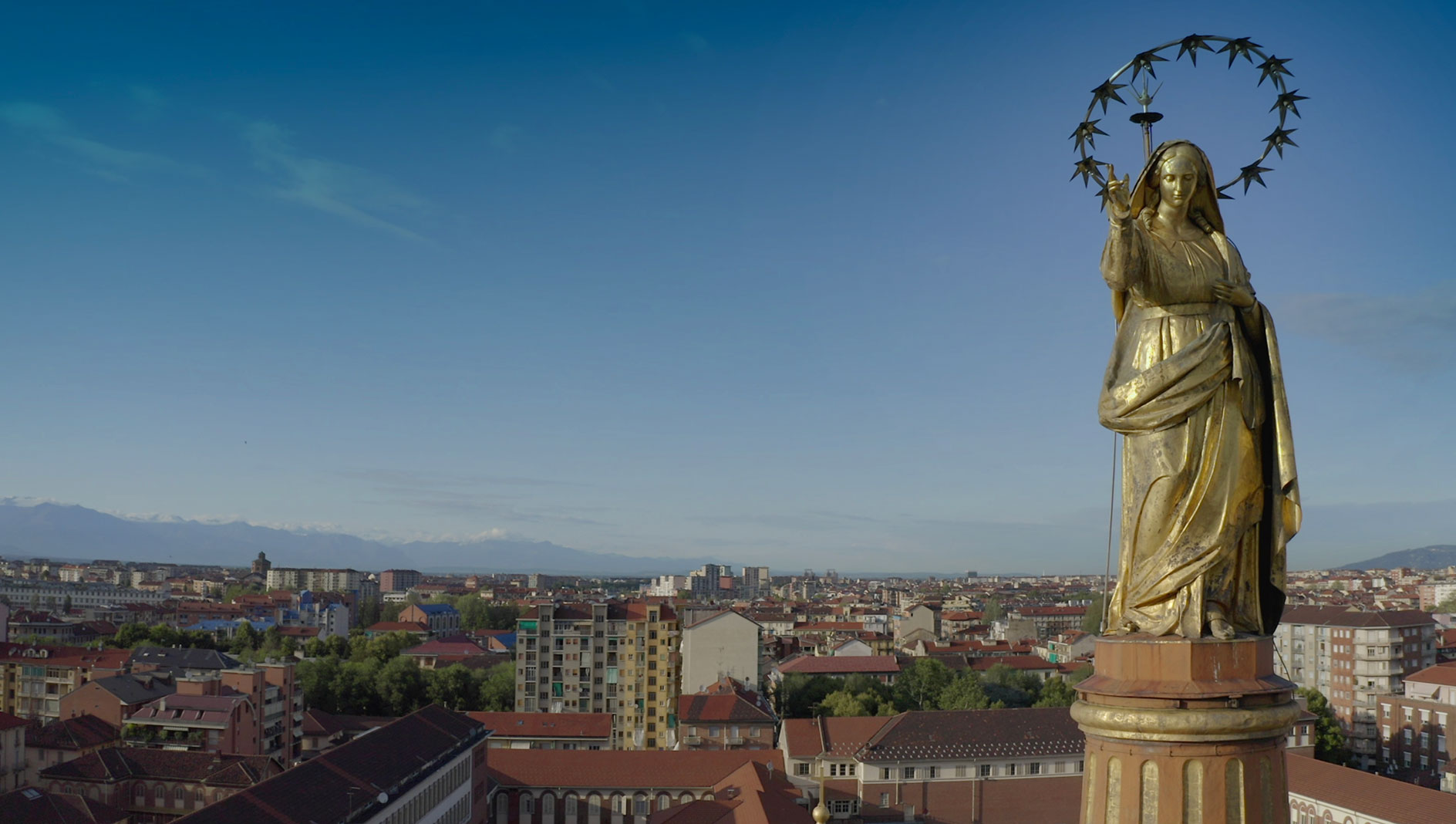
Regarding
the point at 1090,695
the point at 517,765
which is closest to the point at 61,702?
the point at 517,765

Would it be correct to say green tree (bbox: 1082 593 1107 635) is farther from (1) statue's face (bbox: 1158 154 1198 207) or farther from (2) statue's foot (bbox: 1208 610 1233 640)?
(1) statue's face (bbox: 1158 154 1198 207)

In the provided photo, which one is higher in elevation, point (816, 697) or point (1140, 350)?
point (1140, 350)

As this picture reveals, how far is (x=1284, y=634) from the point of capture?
8212cm

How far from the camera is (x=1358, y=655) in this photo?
73688mm

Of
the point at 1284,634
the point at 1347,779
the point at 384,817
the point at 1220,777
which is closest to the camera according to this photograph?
the point at 1220,777

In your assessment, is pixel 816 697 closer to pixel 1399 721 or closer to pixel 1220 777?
pixel 1399 721

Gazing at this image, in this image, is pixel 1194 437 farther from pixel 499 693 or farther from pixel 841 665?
pixel 841 665

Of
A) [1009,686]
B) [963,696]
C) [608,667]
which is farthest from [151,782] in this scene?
[1009,686]

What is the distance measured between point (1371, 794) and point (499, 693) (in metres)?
53.9

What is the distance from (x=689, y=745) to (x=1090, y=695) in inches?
2222

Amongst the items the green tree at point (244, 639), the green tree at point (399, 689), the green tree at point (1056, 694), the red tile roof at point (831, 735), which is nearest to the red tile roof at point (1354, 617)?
the green tree at point (1056, 694)

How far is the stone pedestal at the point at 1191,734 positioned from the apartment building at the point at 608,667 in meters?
67.1

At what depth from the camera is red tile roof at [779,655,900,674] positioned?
8000 cm

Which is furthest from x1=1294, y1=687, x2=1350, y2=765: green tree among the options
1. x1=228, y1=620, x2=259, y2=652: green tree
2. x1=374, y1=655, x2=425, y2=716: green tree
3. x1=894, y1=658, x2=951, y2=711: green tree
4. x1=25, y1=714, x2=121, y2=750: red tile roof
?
x1=228, y1=620, x2=259, y2=652: green tree
